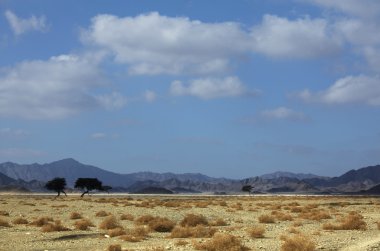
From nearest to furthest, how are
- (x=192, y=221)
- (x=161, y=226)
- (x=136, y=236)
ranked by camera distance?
(x=136, y=236) < (x=161, y=226) < (x=192, y=221)

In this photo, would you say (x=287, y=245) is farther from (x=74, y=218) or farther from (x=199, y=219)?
(x=74, y=218)

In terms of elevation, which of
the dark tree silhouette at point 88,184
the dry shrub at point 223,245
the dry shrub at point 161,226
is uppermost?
the dark tree silhouette at point 88,184

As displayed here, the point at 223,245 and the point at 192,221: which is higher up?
the point at 192,221

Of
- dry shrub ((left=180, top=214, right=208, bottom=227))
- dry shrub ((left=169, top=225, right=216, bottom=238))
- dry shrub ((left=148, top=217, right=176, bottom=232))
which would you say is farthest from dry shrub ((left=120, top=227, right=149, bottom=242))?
dry shrub ((left=180, top=214, right=208, bottom=227))

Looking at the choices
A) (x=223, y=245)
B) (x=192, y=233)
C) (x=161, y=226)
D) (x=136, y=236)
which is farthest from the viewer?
(x=161, y=226)

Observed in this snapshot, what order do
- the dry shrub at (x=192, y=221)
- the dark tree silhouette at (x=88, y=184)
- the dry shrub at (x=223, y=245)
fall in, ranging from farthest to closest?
the dark tree silhouette at (x=88, y=184) → the dry shrub at (x=192, y=221) → the dry shrub at (x=223, y=245)

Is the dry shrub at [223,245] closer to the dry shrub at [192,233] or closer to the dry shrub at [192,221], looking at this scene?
the dry shrub at [192,233]

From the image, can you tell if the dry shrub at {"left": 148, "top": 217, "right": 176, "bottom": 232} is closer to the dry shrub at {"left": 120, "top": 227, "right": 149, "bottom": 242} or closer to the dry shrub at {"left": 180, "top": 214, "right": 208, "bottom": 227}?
the dry shrub at {"left": 120, "top": 227, "right": 149, "bottom": 242}

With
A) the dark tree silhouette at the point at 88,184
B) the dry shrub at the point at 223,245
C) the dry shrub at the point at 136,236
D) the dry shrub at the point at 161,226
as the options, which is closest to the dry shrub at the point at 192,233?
the dry shrub at the point at 136,236

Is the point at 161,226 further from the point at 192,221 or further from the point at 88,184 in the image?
the point at 88,184

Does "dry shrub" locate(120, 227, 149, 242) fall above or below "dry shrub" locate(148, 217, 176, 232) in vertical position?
below

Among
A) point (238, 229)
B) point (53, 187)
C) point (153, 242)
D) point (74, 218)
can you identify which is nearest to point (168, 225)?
point (238, 229)

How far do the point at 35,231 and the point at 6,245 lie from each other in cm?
705

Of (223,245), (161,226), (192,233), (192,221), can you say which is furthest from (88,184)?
(223,245)
